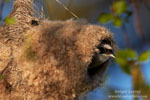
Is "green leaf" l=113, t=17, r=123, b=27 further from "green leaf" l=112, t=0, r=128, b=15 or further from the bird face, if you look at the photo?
the bird face

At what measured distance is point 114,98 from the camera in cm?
129

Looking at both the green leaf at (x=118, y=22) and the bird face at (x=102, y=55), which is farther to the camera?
the bird face at (x=102, y=55)

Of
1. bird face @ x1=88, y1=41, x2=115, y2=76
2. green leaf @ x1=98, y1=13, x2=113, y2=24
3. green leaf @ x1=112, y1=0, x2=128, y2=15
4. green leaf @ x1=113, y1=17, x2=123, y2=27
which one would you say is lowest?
bird face @ x1=88, y1=41, x2=115, y2=76

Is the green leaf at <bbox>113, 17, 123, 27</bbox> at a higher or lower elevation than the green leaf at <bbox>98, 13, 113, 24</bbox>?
lower

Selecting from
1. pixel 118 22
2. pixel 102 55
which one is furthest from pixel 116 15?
pixel 102 55

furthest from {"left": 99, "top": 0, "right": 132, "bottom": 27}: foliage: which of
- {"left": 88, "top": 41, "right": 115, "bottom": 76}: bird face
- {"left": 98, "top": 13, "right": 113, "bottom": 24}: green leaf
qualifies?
{"left": 88, "top": 41, "right": 115, "bottom": 76}: bird face

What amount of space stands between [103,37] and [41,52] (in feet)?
0.62

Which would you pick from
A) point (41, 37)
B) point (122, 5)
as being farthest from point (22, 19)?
point (122, 5)

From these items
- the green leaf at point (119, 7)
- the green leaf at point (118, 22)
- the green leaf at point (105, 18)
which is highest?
the green leaf at point (119, 7)

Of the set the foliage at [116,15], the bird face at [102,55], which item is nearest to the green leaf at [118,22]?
the foliage at [116,15]

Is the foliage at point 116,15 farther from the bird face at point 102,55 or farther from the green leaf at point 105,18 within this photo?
the bird face at point 102,55

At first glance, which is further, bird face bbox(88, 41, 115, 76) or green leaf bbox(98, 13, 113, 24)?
bird face bbox(88, 41, 115, 76)

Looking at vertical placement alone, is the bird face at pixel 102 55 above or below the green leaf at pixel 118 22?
below

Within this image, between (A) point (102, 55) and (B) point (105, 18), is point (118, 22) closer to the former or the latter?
(B) point (105, 18)
